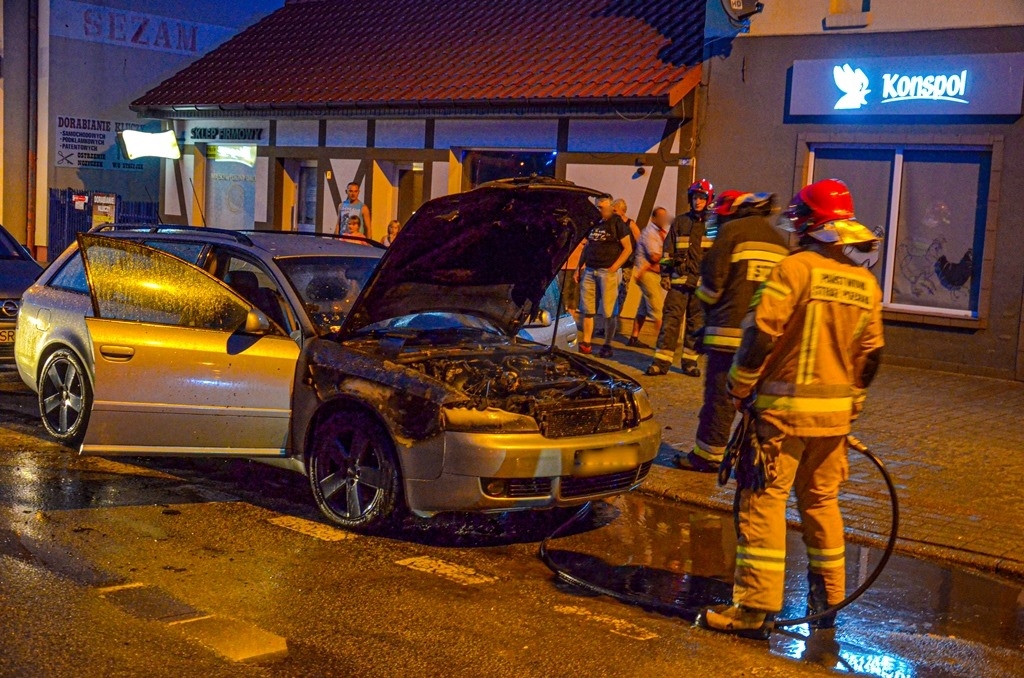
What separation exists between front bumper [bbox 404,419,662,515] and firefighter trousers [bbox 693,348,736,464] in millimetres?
1633

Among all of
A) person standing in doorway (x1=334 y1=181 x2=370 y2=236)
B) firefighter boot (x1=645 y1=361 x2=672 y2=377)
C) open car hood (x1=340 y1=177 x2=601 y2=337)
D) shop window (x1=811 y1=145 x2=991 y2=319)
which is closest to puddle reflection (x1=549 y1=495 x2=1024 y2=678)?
open car hood (x1=340 y1=177 x2=601 y2=337)

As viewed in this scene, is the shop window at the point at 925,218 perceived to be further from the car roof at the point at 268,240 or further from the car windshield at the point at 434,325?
the car roof at the point at 268,240

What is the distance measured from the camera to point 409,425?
19.9 ft

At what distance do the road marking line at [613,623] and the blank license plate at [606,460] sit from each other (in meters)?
0.97

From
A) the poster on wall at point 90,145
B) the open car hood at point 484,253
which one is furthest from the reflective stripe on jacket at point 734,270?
the poster on wall at point 90,145

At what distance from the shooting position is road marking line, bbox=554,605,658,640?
498 centimetres

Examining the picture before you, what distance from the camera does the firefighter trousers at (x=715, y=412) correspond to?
772 cm

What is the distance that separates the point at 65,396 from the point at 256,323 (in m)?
2.04

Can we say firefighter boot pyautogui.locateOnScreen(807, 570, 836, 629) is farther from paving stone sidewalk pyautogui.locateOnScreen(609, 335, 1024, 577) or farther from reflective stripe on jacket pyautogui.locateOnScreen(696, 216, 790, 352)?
reflective stripe on jacket pyautogui.locateOnScreen(696, 216, 790, 352)

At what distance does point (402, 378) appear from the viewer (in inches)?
243

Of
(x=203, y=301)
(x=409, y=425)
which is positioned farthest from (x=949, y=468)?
(x=203, y=301)

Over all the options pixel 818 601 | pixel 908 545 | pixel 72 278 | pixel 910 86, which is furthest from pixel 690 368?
pixel 818 601

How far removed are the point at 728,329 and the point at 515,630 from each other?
10.6ft

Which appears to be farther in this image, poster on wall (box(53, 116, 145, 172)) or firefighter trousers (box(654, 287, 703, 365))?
poster on wall (box(53, 116, 145, 172))
